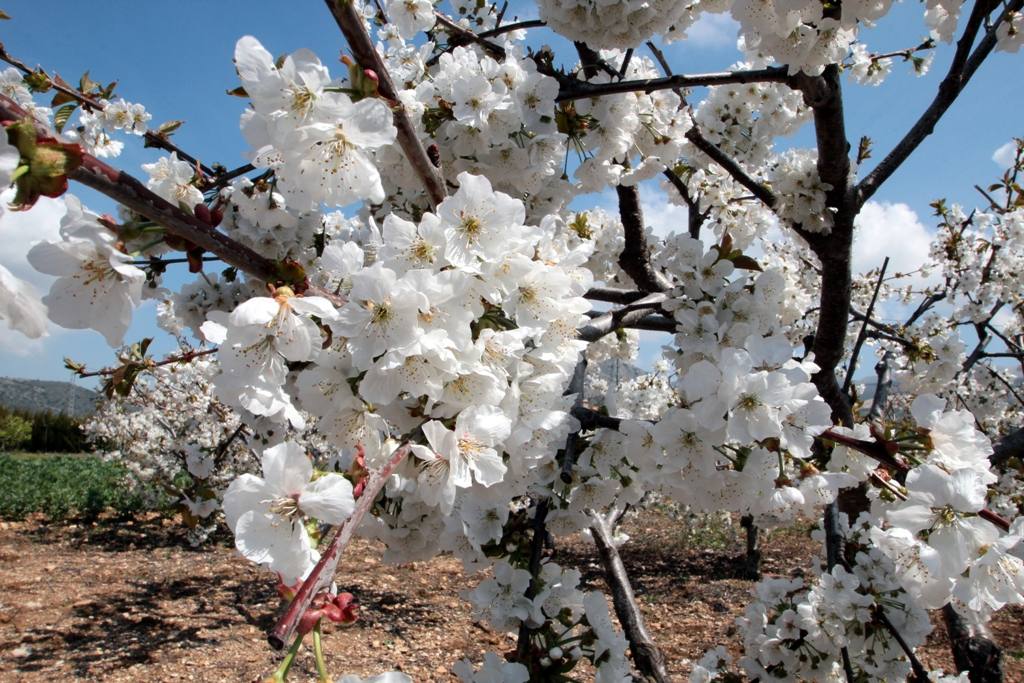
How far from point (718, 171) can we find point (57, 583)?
7.53m

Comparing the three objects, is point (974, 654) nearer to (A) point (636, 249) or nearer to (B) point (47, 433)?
(A) point (636, 249)

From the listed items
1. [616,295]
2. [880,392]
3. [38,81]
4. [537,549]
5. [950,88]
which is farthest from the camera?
[880,392]

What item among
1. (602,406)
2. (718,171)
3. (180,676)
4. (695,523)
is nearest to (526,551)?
(602,406)

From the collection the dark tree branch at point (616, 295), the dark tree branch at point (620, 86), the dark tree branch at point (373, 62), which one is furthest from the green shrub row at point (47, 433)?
the dark tree branch at point (373, 62)

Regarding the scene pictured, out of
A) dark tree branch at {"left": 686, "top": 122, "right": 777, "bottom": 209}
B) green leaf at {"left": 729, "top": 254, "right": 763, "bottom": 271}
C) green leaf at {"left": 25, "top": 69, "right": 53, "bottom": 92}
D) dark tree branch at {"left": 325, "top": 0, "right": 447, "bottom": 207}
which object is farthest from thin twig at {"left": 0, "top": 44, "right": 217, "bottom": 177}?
dark tree branch at {"left": 686, "top": 122, "right": 777, "bottom": 209}

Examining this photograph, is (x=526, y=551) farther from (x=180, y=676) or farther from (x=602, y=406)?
(x=180, y=676)

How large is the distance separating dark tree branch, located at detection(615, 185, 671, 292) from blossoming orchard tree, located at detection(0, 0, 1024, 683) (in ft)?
0.05

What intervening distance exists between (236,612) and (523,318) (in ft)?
19.0

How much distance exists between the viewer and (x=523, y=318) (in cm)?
118

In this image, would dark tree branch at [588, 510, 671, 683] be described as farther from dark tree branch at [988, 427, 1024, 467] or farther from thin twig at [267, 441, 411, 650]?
thin twig at [267, 441, 411, 650]

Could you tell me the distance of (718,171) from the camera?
13.5ft

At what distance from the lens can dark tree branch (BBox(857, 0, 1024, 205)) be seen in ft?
7.39

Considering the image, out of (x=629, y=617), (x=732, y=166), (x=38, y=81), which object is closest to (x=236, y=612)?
(x=629, y=617)

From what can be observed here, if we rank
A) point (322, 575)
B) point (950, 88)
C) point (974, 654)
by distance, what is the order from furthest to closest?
point (974, 654)
point (950, 88)
point (322, 575)
